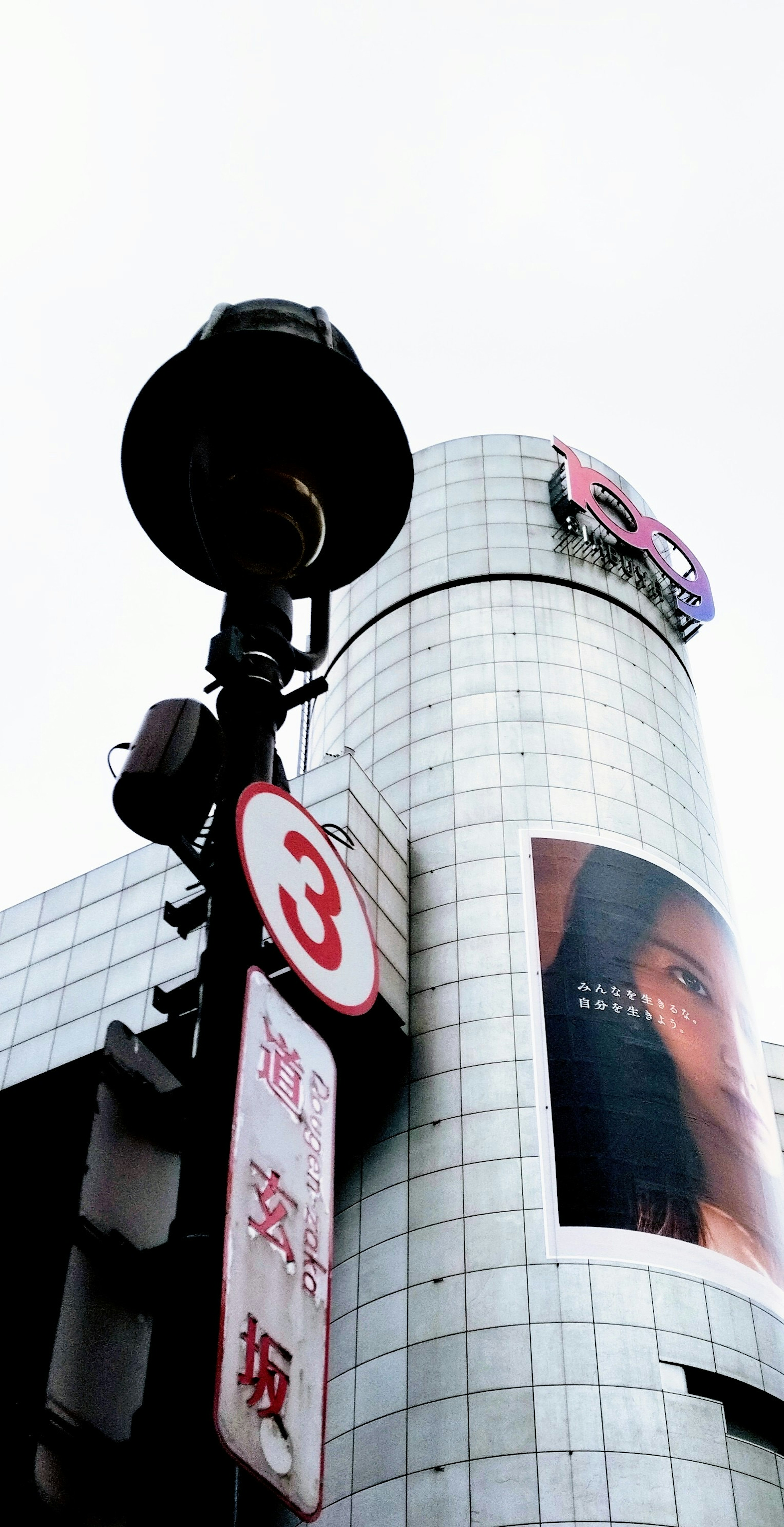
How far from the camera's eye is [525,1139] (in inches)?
1000

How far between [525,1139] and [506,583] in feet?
51.5

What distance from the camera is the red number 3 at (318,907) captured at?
255 inches

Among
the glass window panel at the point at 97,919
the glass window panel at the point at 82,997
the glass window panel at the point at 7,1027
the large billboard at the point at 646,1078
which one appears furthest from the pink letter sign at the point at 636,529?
the glass window panel at the point at 7,1027

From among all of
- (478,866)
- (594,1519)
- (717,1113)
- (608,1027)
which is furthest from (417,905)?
(594,1519)

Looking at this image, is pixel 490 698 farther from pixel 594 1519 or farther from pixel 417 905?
pixel 594 1519

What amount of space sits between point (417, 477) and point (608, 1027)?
18955 millimetres

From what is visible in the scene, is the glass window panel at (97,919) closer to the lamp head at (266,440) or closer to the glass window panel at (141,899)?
the glass window panel at (141,899)

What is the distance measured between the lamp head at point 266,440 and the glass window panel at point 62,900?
26.3 metres

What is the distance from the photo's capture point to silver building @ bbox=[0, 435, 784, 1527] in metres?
22.1

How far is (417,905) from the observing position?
3017 centimetres

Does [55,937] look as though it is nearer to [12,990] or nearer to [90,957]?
Answer: [12,990]

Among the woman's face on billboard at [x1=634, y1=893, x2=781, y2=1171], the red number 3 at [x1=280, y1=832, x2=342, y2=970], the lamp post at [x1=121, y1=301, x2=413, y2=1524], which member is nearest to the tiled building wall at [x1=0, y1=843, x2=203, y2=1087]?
the woman's face on billboard at [x1=634, y1=893, x2=781, y2=1171]

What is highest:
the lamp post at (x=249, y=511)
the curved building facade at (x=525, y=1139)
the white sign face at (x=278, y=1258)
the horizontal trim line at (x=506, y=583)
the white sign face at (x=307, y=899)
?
the horizontal trim line at (x=506, y=583)

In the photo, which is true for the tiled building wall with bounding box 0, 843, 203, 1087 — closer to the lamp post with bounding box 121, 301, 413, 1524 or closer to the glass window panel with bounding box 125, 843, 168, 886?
the glass window panel with bounding box 125, 843, 168, 886
